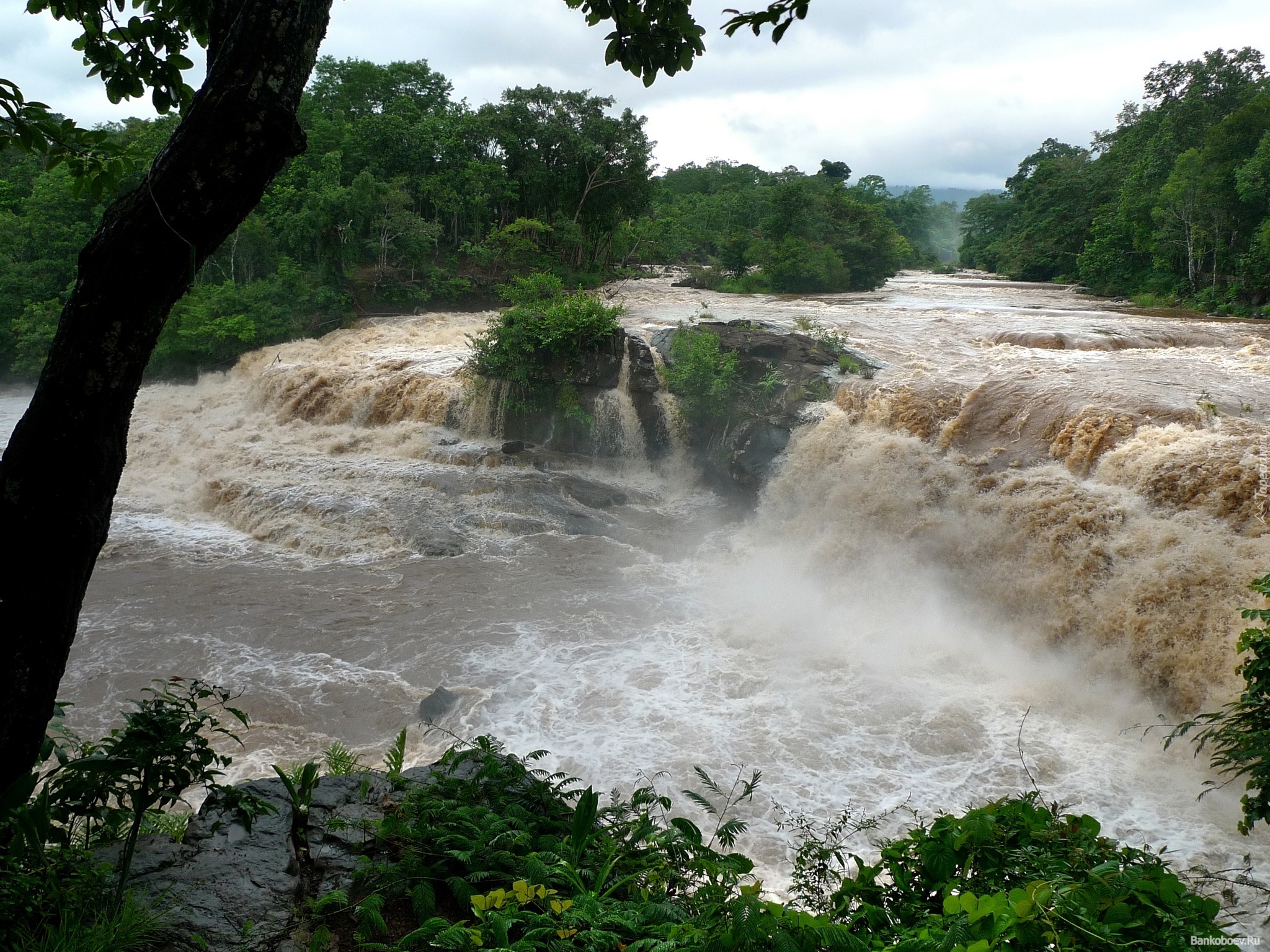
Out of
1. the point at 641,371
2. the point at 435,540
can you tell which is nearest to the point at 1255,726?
the point at 435,540

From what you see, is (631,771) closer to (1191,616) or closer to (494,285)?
(1191,616)

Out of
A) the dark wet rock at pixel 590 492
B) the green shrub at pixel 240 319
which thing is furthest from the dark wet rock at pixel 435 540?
the green shrub at pixel 240 319

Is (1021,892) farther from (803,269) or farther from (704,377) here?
(803,269)

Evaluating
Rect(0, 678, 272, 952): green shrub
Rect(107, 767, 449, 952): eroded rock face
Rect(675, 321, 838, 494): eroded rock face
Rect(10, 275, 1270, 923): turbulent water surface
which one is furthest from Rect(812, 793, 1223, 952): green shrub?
Rect(675, 321, 838, 494): eroded rock face

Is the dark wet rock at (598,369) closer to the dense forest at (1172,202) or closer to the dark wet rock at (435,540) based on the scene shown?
the dark wet rock at (435,540)

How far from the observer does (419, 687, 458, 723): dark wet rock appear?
22.6ft

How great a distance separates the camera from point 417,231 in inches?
838

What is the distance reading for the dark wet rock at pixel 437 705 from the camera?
6.89 meters

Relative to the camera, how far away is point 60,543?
212cm

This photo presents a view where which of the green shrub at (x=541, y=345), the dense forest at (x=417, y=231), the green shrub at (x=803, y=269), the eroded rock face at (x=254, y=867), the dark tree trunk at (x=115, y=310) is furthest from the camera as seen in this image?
the green shrub at (x=803, y=269)

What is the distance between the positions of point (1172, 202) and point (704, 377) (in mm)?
15575

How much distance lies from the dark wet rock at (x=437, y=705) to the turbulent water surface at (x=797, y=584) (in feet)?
0.45

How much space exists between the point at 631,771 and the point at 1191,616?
488 centimetres

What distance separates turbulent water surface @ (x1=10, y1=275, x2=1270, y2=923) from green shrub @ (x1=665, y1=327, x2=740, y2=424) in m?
1.09
